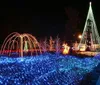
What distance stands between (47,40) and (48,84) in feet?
104

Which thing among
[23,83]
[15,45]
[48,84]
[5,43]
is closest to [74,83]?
[48,84]

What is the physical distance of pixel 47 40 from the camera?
43.1 metres

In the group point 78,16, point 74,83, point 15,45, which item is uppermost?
point 78,16

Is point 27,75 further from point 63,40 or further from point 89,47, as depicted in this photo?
point 63,40

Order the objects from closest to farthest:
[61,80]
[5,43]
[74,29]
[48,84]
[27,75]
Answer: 1. [48,84]
2. [61,80]
3. [27,75]
4. [5,43]
5. [74,29]

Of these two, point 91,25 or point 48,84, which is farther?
point 91,25

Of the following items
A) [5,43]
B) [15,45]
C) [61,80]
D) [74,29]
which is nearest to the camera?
[61,80]

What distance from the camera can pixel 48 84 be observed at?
11.4m

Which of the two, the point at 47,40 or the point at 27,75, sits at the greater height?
the point at 47,40

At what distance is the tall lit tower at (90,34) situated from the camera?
37.6 metres

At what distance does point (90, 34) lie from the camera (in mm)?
38562

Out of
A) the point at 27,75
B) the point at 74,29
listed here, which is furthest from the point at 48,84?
the point at 74,29

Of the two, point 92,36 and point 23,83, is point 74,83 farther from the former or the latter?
point 92,36

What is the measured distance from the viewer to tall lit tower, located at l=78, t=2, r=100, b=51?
37553mm
